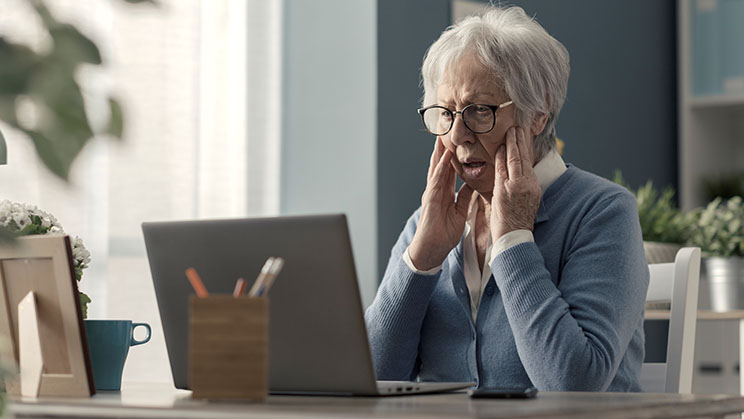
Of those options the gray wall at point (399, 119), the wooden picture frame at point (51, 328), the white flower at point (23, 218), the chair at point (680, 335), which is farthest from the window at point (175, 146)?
the chair at point (680, 335)

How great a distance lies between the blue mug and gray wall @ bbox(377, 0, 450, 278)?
1.67 m

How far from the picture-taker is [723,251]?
3061mm

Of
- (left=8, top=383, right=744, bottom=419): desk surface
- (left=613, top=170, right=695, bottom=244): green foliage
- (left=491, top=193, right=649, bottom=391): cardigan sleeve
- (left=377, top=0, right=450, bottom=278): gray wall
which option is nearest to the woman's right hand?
(left=491, top=193, right=649, bottom=391): cardigan sleeve

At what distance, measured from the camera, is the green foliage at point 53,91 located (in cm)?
33

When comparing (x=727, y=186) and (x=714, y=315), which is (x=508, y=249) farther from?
(x=727, y=186)

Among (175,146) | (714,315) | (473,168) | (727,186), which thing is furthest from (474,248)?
(727,186)

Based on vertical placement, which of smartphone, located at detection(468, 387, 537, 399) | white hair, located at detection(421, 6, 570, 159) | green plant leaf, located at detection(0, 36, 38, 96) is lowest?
smartphone, located at detection(468, 387, 537, 399)

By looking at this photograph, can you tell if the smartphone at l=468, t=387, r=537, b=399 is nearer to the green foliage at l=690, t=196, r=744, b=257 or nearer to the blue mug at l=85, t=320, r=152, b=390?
the blue mug at l=85, t=320, r=152, b=390

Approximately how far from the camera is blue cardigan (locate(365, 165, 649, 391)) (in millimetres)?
1412

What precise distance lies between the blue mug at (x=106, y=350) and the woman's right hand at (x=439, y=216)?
0.53 m

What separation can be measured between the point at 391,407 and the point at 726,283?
7.43 feet

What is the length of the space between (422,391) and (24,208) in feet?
1.91

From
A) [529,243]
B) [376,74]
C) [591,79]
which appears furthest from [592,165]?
[529,243]

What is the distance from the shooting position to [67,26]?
0.34m
